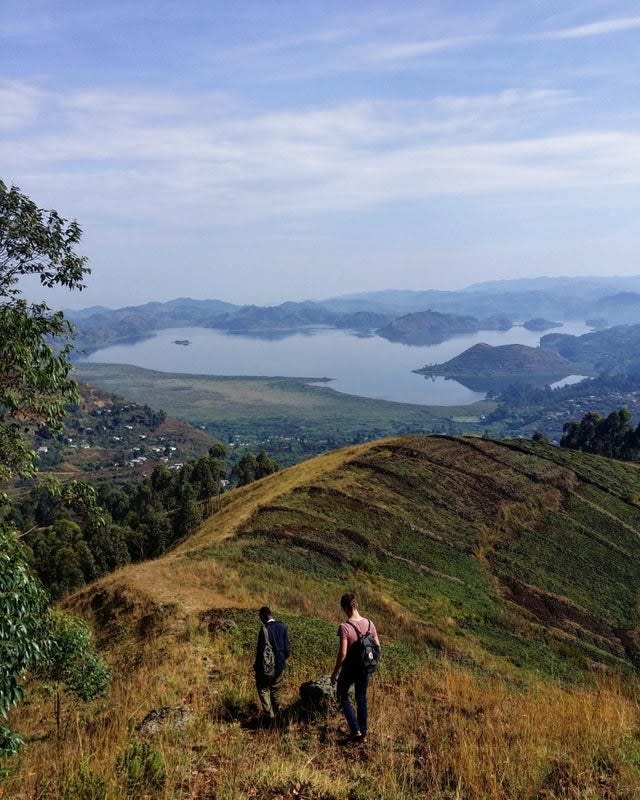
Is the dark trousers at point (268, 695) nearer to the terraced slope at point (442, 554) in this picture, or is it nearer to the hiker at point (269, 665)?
the hiker at point (269, 665)

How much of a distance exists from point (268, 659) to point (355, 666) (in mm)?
2125

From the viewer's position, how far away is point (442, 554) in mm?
46969

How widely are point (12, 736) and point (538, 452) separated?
246 feet

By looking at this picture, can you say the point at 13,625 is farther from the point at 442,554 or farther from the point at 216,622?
the point at 442,554

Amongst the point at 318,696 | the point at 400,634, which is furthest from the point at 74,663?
the point at 400,634

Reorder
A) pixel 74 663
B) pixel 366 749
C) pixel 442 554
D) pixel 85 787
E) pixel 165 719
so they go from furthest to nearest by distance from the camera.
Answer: pixel 442 554 → pixel 74 663 → pixel 165 719 → pixel 366 749 → pixel 85 787

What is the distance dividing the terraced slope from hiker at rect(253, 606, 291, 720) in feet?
34.9

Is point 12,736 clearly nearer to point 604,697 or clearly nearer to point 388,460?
point 604,697

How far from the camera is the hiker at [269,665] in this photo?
41.4 ft

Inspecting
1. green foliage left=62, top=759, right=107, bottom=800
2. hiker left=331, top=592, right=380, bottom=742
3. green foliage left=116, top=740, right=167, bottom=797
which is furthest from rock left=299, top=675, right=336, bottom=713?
green foliage left=62, top=759, right=107, bottom=800

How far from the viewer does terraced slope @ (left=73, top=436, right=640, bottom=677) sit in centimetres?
2945

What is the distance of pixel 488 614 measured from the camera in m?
38.0

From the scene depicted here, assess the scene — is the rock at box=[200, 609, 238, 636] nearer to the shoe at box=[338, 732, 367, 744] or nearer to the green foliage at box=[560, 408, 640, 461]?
the shoe at box=[338, 732, 367, 744]

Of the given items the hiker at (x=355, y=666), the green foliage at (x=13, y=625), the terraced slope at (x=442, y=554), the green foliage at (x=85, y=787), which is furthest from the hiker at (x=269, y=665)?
the terraced slope at (x=442, y=554)
